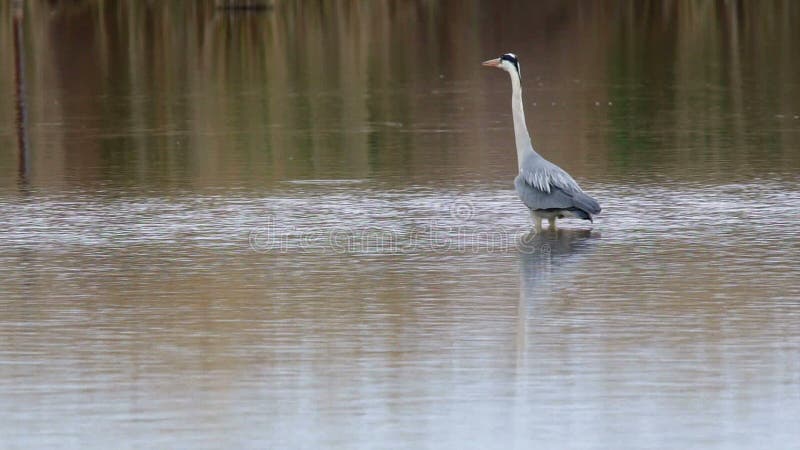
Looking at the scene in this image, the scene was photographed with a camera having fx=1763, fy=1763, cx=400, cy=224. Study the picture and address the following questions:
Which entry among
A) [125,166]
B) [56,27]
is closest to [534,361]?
[125,166]

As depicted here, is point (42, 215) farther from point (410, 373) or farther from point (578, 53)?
point (578, 53)

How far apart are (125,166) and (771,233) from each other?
7090 millimetres

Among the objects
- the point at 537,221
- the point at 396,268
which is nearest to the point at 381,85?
the point at 537,221

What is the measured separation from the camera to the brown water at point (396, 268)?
7.38 meters

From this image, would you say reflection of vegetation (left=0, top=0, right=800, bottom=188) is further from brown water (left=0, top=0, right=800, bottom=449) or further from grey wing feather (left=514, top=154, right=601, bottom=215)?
grey wing feather (left=514, top=154, right=601, bottom=215)

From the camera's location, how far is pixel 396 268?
10992 mm

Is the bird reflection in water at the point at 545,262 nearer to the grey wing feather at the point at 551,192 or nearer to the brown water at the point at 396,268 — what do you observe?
the brown water at the point at 396,268

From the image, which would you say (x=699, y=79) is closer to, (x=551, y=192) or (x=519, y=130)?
(x=519, y=130)

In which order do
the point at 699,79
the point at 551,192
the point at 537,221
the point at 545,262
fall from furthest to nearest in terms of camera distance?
1. the point at 699,79
2. the point at 537,221
3. the point at 551,192
4. the point at 545,262

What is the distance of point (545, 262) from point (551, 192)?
3.97 feet

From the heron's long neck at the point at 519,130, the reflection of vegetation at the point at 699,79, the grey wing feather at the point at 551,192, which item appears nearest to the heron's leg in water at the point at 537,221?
the grey wing feather at the point at 551,192

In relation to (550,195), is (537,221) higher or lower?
lower

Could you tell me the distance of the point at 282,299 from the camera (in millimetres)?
10039

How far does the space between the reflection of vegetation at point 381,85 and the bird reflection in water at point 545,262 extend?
144 inches
